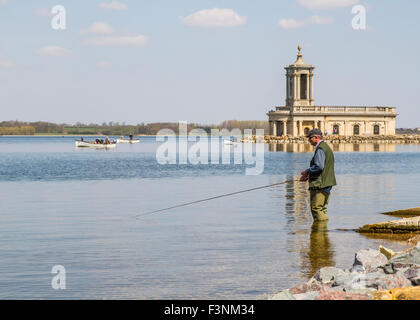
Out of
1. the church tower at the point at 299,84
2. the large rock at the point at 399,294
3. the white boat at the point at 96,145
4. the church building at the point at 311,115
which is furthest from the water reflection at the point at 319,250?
the church tower at the point at 299,84

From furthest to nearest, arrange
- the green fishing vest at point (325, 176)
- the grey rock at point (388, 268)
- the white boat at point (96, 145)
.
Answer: the white boat at point (96, 145), the green fishing vest at point (325, 176), the grey rock at point (388, 268)

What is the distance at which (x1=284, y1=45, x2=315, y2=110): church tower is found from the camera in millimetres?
141875

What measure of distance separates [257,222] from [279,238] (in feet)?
10.1

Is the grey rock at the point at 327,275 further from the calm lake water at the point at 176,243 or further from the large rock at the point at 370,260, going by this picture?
the calm lake water at the point at 176,243

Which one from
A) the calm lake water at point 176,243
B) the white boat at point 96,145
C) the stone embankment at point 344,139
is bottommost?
the calm lake water at point 176,243

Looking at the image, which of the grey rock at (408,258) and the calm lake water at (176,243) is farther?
the calm lake water at (176,243)

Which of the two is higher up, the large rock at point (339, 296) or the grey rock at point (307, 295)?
the large rock at point (339, 296)

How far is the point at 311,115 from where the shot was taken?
142 m

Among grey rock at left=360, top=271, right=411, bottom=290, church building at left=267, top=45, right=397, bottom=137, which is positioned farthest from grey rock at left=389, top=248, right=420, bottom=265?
church building at left=267, top=45, right=397, bottom=137

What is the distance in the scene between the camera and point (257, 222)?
60.2 ft

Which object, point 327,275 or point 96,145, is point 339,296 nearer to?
point 327,275

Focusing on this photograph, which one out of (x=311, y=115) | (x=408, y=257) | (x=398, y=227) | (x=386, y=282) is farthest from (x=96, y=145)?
(x=386, y=282)

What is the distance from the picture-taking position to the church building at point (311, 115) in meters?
142
